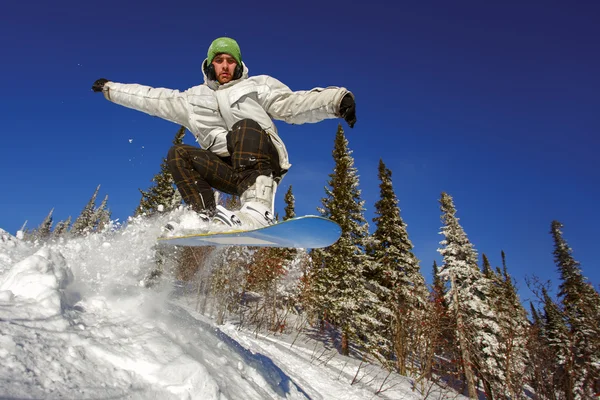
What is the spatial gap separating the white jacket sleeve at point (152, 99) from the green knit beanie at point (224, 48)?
0.56 m

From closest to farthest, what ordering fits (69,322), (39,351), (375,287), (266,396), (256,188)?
(39,351), (69,322), (266,396), (256,188), (375,287)

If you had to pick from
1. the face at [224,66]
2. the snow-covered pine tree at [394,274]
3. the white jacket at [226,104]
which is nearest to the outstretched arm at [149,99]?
the white jacket at [226,104]

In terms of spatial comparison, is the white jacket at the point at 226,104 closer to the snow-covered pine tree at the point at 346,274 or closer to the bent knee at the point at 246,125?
the bent knee at the point at 246,125

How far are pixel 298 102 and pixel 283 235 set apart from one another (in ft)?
4.71

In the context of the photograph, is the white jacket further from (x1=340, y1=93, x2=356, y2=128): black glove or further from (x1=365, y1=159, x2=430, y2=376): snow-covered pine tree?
(x1=365, y1=159, x2=430, y2=376): snow-covered pine tree

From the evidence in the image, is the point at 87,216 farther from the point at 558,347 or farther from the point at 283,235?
the point at 558,347

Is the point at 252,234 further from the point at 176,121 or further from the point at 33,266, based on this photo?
the point at 176,121

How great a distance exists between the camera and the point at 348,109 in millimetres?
2900

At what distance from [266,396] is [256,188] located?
5.70 ft

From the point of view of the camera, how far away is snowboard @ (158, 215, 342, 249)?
8.26 feet

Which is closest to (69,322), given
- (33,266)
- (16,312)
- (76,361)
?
(16,312)

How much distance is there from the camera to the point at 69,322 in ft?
5.43

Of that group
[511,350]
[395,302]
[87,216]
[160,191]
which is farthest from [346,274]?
[87,216]

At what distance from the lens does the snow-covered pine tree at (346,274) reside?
17.7 meters
